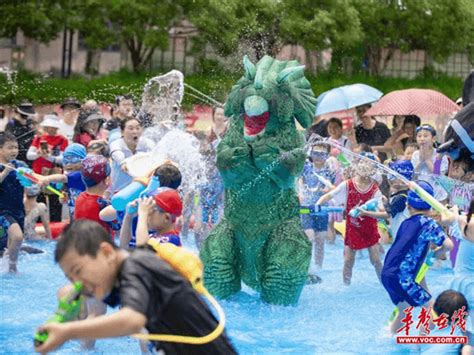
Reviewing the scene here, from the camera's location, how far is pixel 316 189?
9.69 metres

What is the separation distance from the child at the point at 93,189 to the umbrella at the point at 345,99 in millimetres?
5796

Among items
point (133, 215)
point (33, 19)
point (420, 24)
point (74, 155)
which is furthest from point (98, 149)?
point (420, 24)

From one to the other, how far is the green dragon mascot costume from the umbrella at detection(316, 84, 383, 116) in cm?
451

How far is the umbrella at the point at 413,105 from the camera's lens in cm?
1205

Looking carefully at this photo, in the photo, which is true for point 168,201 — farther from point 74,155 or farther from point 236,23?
point 236,23

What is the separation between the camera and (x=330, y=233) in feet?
36.0

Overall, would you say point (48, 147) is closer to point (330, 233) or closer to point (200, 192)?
point (200, 192)

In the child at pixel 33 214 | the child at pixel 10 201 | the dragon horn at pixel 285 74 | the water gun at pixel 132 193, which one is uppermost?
the dragon horn at pixel 285 74

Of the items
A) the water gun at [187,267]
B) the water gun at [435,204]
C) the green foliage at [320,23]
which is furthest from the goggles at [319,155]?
the green foliage at [320,23]

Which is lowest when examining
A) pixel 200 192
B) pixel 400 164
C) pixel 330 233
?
pixel 330 233

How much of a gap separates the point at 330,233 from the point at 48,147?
3.38 meters

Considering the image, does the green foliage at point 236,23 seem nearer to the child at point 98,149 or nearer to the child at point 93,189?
the child at point 98,149

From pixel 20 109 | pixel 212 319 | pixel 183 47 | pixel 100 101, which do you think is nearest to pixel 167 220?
pixel 212 319

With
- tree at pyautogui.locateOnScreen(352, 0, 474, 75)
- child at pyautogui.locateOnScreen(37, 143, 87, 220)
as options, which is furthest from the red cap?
tree at pyautogui.locateOnScreen(352, 0, 474, 75)
